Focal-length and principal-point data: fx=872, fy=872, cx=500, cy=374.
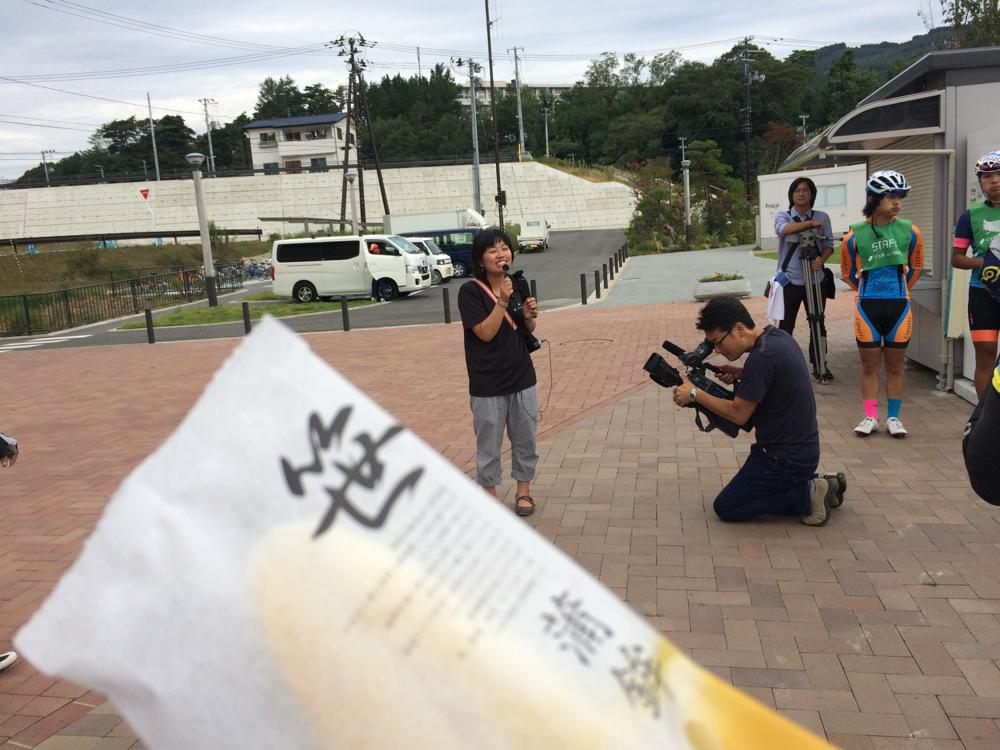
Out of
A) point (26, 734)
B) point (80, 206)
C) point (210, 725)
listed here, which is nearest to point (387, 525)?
point (210, 725)

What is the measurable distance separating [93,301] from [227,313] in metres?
4.87

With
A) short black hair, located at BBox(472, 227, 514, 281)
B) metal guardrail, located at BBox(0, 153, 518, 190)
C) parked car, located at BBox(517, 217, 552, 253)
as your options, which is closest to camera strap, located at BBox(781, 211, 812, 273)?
short black hair, located at BBox(472, 227, 514, 281)

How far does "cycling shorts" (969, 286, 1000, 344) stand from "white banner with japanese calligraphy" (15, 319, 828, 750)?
19.1 feet

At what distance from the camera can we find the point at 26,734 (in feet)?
10.6

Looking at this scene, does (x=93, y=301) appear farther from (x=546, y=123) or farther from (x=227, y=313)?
(x=546, y=123)

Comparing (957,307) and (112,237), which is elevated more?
(112,237)

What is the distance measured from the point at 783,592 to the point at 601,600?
11.2 ft

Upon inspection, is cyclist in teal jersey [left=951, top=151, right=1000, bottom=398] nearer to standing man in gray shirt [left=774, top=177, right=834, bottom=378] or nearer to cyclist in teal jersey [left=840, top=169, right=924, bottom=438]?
cyclist in teal jersey [left=840, top=169, right=924, bottom=438]

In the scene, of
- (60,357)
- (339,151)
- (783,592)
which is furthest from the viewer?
(339,151)

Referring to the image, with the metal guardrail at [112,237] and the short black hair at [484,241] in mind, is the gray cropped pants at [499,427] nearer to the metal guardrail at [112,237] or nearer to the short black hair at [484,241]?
the short black hair at [484,241]

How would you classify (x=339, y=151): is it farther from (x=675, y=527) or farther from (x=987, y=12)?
(x=675, y=527)

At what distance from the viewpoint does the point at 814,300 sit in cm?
785

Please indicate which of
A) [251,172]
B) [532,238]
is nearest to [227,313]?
[532,238]

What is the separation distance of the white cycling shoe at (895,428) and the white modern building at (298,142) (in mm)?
84077
